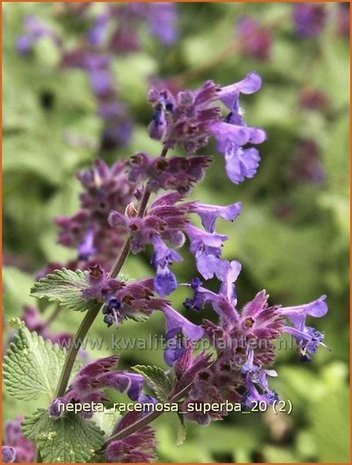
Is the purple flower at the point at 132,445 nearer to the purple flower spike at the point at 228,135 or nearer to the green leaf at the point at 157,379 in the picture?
the green leaf at the point at 157,379

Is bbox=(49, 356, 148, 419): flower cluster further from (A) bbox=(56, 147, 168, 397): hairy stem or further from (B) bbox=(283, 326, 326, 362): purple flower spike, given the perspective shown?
(B) bbox=(283, 326, 326, 362): purple flower spike

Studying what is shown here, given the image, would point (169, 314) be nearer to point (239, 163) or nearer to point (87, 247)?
point (239, 163)

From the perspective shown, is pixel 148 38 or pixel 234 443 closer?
pixel 234 443

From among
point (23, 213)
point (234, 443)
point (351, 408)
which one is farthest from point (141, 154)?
point (23, 213)

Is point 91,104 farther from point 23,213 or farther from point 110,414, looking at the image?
point 110,414

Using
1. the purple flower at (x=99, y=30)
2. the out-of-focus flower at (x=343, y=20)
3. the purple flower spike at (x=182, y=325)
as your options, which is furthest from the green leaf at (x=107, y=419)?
the out-of-focus flower at (x=343, y=20)
